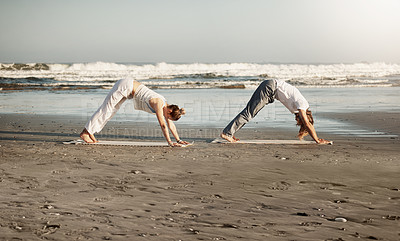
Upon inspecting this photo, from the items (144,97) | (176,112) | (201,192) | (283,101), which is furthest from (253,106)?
(201,192)

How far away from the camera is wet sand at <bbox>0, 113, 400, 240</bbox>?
12.3ft

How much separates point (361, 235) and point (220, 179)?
7.27 ft

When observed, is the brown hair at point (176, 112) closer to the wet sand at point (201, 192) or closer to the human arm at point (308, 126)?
the wet sand at point (201, 192)

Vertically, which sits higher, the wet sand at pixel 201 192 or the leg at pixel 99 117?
the leg at pixel 99 117

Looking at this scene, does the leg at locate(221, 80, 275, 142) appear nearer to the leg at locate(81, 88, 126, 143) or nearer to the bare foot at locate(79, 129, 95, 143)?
the leg at locate(81, 88, 126, 143)

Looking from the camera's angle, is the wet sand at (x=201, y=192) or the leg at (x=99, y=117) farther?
the leg at (x=99, y=117)

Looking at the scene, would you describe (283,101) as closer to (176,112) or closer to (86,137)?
(176,112)

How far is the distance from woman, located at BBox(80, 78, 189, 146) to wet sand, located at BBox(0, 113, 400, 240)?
50 centimetres

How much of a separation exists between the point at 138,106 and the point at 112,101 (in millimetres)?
471

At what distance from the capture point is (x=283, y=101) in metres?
8.70

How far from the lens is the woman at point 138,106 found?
821 centimetres

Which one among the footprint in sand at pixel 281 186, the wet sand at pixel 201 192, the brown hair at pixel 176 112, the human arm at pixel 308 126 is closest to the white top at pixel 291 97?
the human arm at pixel 308 126

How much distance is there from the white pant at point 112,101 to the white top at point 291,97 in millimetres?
2709

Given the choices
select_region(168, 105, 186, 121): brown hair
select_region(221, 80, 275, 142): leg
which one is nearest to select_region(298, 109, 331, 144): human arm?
select_region(221, 80, 275, 142): leg
